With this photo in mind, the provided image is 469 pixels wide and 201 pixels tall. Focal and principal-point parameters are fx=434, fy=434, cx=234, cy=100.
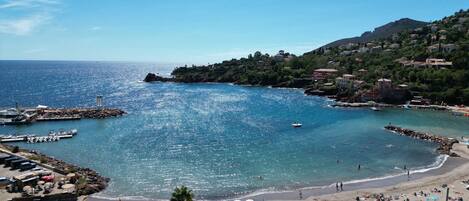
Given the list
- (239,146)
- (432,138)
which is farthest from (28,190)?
(432,138)

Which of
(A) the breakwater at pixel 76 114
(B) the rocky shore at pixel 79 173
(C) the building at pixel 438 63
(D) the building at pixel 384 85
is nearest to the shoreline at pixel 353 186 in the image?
(B) the rocky shore at pixel 79 173

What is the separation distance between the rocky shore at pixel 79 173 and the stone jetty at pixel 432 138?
44355mm

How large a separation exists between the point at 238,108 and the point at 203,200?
62.7m

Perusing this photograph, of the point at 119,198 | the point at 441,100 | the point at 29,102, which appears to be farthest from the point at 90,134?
the point at 441,100

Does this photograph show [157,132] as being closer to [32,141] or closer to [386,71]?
[32,141]

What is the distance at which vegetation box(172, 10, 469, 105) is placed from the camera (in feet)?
352

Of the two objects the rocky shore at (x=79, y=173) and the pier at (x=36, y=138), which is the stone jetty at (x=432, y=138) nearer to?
the rocky shore at (x=79, y=173)

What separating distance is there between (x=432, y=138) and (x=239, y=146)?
29.9 m

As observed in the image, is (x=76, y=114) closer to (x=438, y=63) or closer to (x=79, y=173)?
(x=79, y=173)

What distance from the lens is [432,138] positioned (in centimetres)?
6662

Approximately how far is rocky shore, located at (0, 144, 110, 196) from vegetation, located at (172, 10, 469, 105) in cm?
8464

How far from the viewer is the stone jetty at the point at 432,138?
60053 mm

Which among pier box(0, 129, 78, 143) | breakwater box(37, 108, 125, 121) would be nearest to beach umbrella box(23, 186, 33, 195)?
pier box(0, 129, 78, 143)

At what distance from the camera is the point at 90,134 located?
72.6m
